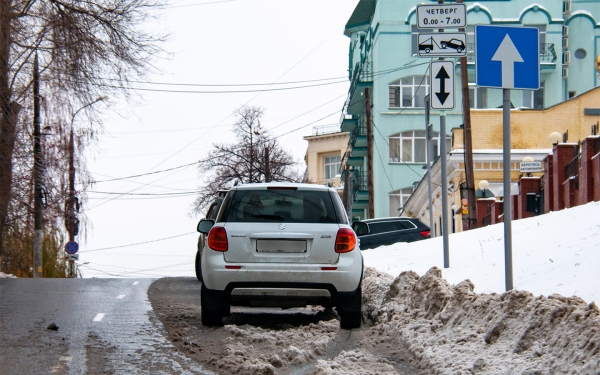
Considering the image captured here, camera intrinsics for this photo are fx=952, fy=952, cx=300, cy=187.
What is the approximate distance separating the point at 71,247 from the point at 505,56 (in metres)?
40.4

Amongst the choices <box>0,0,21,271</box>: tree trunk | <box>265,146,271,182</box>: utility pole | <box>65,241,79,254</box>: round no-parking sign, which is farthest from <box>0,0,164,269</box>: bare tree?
<box>265,146,271,182</box>: utility pole

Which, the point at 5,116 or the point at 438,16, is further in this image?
the point at 5,116

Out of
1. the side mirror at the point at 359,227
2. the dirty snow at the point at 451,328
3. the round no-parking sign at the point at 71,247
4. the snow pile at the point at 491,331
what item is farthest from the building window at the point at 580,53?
the snow pile at the point at 491,331

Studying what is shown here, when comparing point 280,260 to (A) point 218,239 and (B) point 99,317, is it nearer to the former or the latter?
(A) point 218,239

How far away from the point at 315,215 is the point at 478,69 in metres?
2.46

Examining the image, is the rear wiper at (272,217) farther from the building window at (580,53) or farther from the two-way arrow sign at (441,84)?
the building window at (580,53)

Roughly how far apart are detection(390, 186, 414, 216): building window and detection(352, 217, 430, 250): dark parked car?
26444mm

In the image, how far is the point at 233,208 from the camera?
34.9ft

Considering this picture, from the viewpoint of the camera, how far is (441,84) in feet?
46.0

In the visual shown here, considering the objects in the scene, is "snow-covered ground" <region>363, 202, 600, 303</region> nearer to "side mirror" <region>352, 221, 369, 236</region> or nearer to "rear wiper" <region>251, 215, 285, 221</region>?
"side mirror" <region>352, 221, 369, 236</region>

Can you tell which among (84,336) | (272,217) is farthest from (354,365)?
(84,336)

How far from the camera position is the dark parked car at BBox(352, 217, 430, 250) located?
32.6 metres

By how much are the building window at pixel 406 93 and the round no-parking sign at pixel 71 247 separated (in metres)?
21.8

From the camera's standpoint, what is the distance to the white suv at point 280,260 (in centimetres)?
1027
